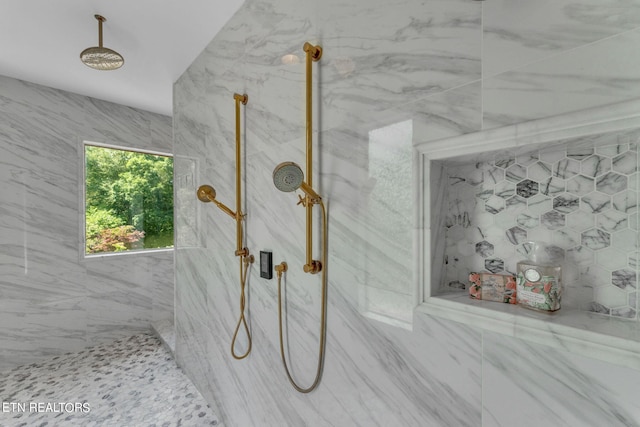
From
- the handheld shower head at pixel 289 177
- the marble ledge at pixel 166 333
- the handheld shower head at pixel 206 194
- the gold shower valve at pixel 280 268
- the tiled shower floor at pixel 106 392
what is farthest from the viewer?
the marble ledge at pixel 166 333

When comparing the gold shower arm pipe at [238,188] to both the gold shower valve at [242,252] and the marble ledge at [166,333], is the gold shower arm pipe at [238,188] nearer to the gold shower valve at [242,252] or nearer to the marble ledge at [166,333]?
the gold shower valve at [242,252]

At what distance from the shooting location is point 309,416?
1246 millimetres

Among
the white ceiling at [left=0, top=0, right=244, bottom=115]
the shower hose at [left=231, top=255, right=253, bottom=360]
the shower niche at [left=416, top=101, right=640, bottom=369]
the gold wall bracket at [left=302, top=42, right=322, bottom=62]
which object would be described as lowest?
the shower hose at [left=231, top=255, right=253, bottom=360]

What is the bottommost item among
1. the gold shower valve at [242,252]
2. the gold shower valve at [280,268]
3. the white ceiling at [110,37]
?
the gold shower valve at [280,268]

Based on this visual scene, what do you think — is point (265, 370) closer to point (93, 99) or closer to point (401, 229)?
point (401, 229)

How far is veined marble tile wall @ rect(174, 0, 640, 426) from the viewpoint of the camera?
770mm

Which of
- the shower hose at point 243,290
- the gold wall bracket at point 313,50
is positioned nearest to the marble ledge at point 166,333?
the shower hose at point 243,290

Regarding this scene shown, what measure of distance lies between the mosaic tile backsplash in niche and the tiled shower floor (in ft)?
6.71

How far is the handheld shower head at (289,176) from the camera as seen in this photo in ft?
3.39

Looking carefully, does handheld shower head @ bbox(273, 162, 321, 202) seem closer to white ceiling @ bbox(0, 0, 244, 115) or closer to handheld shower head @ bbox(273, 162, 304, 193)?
handheld shower head @ bbox(273, 162, 304, 193)

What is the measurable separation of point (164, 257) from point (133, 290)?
46 centimetres

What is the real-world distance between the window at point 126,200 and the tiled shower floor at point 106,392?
108 centimetres

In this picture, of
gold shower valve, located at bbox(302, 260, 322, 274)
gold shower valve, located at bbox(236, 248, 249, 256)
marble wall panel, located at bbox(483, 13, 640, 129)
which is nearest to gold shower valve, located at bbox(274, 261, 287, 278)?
gold shower valve, located at bbox(302, 260, 322, 274)

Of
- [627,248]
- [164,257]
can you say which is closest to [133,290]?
[164,257]
